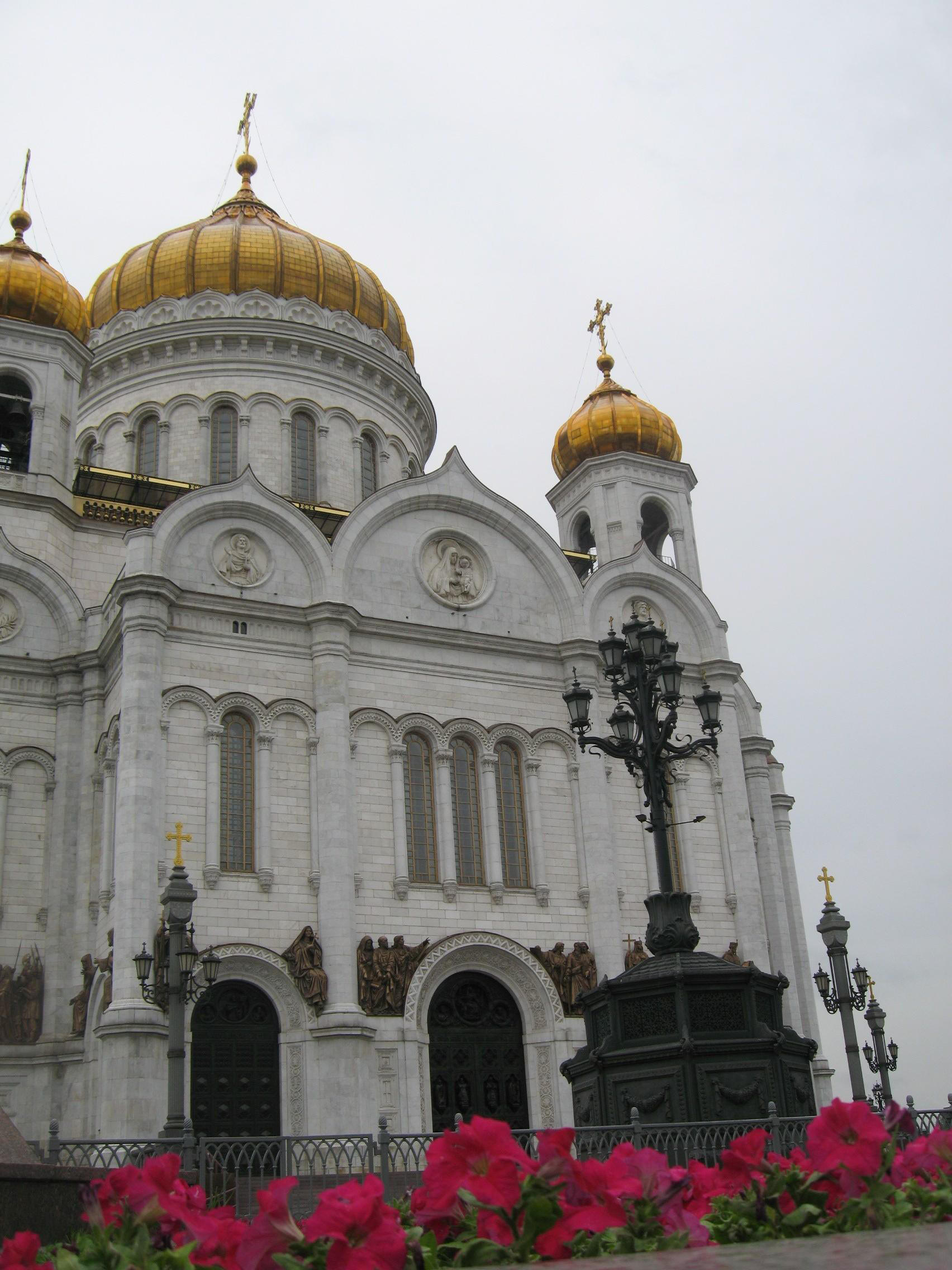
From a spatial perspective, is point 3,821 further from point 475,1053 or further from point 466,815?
point 475,1053

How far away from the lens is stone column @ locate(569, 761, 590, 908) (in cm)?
2262

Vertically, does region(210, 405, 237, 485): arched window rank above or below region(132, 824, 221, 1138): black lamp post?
above

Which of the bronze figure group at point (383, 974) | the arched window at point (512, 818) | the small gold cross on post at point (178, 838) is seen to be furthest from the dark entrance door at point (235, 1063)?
the arched window at point (512, 818)

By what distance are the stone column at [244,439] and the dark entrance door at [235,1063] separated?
13273mm

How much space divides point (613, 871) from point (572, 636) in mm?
4822

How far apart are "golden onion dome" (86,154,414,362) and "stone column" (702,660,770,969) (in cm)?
1282

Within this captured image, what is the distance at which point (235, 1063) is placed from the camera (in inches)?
753

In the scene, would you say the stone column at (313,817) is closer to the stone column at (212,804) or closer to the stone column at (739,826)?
the stone column at (212,804)

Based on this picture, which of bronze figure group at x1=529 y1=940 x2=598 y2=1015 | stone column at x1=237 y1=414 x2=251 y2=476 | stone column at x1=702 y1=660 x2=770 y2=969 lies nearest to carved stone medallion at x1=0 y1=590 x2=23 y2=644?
stone column at x1=237 y1=414 x2=251 y2=476

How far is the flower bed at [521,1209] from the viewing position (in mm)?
2496

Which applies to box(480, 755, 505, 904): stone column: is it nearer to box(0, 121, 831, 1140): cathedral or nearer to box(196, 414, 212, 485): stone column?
box(0, 121, 831, 1140): cathedral

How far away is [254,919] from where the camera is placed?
65.4ft

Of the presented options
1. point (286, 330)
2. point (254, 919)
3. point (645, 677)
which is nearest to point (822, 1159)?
point (645, 677)

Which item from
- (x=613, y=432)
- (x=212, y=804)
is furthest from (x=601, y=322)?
(x=212, y=804)
